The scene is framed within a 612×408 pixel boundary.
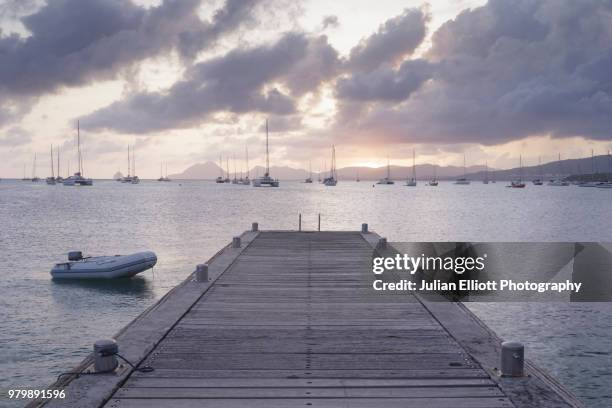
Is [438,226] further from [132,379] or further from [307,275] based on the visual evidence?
[132,379]

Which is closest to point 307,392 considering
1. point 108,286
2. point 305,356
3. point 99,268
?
point 305,356

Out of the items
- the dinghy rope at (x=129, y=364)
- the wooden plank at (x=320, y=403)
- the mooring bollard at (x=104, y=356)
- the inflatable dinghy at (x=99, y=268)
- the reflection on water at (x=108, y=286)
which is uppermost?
the mooring bollard at (x=104, y=356)

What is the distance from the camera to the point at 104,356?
8680 millimetres

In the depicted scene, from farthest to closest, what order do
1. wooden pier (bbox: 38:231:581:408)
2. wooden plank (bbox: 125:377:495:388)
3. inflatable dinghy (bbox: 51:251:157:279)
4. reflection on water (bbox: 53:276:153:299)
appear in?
inflatable dinghy (bbox: 51:251:157:279) → reflection on water (bbox: 53:276:153:299) → wooden plank (bbox: 125:377:495:388) → wooden pier (bbox: 38:231:581:408)

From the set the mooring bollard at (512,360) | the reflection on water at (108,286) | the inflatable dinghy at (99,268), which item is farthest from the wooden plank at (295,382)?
the inflatable dinghy at (99,268)

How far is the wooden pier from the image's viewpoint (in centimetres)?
789

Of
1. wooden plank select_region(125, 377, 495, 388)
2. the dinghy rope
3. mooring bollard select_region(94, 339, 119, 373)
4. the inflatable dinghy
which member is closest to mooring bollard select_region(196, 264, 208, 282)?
the dinghy rope

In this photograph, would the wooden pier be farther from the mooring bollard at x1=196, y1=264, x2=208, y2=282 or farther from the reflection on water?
the reflection on water

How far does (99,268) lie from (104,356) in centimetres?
1949

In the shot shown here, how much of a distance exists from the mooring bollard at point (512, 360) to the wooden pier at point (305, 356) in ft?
0.54

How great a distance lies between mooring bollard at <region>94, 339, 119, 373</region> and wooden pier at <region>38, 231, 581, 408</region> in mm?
162

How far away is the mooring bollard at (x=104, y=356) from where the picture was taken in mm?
8648

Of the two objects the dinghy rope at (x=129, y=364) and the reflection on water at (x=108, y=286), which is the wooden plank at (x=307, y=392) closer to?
the dinghy rope at (x=129, y=364)

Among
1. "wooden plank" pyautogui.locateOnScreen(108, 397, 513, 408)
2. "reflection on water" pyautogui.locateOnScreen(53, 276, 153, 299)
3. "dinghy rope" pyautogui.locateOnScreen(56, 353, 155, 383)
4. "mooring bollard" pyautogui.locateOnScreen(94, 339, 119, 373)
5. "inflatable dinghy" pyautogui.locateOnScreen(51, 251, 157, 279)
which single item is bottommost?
"reflection on water" pyautogui.locateOnScreen(53, 276, 153, 299)
